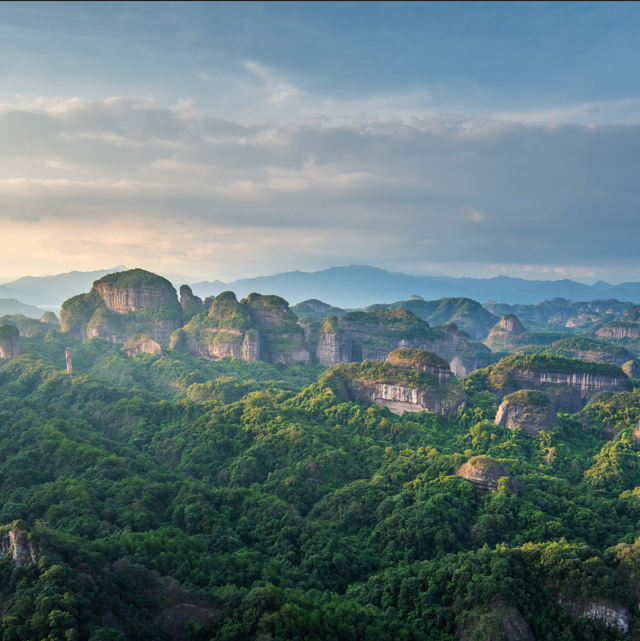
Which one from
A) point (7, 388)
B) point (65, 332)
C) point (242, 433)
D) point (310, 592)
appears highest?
point (65, 332)

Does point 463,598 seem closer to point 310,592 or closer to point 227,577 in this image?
point 310,592

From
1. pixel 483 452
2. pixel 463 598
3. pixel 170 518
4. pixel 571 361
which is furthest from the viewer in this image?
pixel 571 361

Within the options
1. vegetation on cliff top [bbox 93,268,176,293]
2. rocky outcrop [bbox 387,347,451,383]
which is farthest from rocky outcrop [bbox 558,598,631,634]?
vegetation on cliff top [bbox 93,268,176,293]

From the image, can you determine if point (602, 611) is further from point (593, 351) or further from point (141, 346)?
point (593, 351)

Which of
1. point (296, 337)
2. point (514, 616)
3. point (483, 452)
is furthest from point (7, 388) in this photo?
point (514, 616)

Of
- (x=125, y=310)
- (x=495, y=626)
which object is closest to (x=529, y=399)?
(x=495, y=626)

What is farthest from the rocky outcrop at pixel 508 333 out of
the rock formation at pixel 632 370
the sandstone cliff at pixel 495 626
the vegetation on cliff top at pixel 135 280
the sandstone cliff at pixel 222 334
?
the sandstone cliff at pixel 495 626
